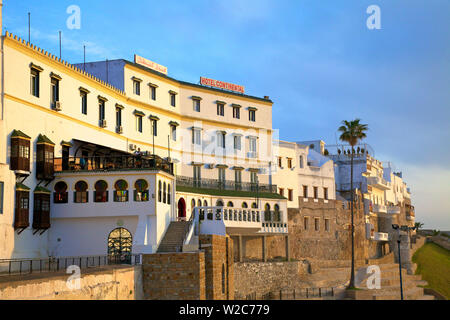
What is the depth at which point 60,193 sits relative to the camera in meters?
34.8

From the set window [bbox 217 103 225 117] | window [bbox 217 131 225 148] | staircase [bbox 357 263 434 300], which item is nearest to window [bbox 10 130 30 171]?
window [bbox 217 131 225 148]

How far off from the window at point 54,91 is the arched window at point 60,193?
4.84 metres


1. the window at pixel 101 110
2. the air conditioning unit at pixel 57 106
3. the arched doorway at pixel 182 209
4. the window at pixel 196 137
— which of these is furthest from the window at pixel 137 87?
the air conditioning unit at pixel 57 106

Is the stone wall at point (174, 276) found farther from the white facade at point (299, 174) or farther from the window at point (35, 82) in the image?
the white facade at point (299, 174)

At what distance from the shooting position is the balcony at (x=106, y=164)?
114 ft

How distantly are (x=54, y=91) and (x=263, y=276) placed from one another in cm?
2306

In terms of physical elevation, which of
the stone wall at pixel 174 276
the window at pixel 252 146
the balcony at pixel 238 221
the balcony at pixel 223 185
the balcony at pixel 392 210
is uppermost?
the window at pixel 252 146

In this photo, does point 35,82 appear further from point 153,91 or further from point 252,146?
point 252,146

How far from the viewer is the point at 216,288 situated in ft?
109

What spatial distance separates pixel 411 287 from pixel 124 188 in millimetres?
35332

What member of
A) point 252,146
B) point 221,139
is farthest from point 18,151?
point 252,146

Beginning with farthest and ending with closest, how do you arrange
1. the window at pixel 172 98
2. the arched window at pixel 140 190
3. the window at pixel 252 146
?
the window at pixel 252 146 → the window at pixel 172 98 → the arched window at pixel 140 190
